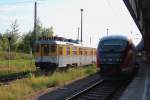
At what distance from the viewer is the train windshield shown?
2472 centimetres

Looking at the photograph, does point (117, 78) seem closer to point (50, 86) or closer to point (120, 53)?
point (120, 53)

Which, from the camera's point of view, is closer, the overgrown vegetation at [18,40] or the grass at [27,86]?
the grass at [27,86]

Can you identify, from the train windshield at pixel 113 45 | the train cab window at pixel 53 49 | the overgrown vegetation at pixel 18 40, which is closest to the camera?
the train windshield at pixel 113 45

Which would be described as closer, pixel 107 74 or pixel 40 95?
pixel 40 95

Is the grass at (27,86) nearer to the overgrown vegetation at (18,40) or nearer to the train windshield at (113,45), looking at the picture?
the train windshield at (113,45)

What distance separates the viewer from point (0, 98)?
16.0 metres

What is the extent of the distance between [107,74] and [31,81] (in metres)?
4.62

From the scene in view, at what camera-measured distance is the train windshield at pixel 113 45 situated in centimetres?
2472

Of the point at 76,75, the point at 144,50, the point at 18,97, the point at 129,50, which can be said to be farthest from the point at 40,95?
the point at 144,50

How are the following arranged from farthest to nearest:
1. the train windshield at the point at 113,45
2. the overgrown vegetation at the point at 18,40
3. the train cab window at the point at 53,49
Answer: the overgrown vegetation at the point at 18,40, the train cab window at the point at 53,49, the train windshield at the point at 113,45

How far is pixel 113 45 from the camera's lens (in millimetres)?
24953

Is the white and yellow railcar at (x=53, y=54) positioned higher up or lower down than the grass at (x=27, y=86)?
higher up

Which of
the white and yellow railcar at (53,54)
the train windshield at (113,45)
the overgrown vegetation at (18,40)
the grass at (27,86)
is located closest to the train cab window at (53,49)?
the white and yellow railcar at (53,54)

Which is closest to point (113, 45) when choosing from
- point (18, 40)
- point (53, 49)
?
point (53, 49)
